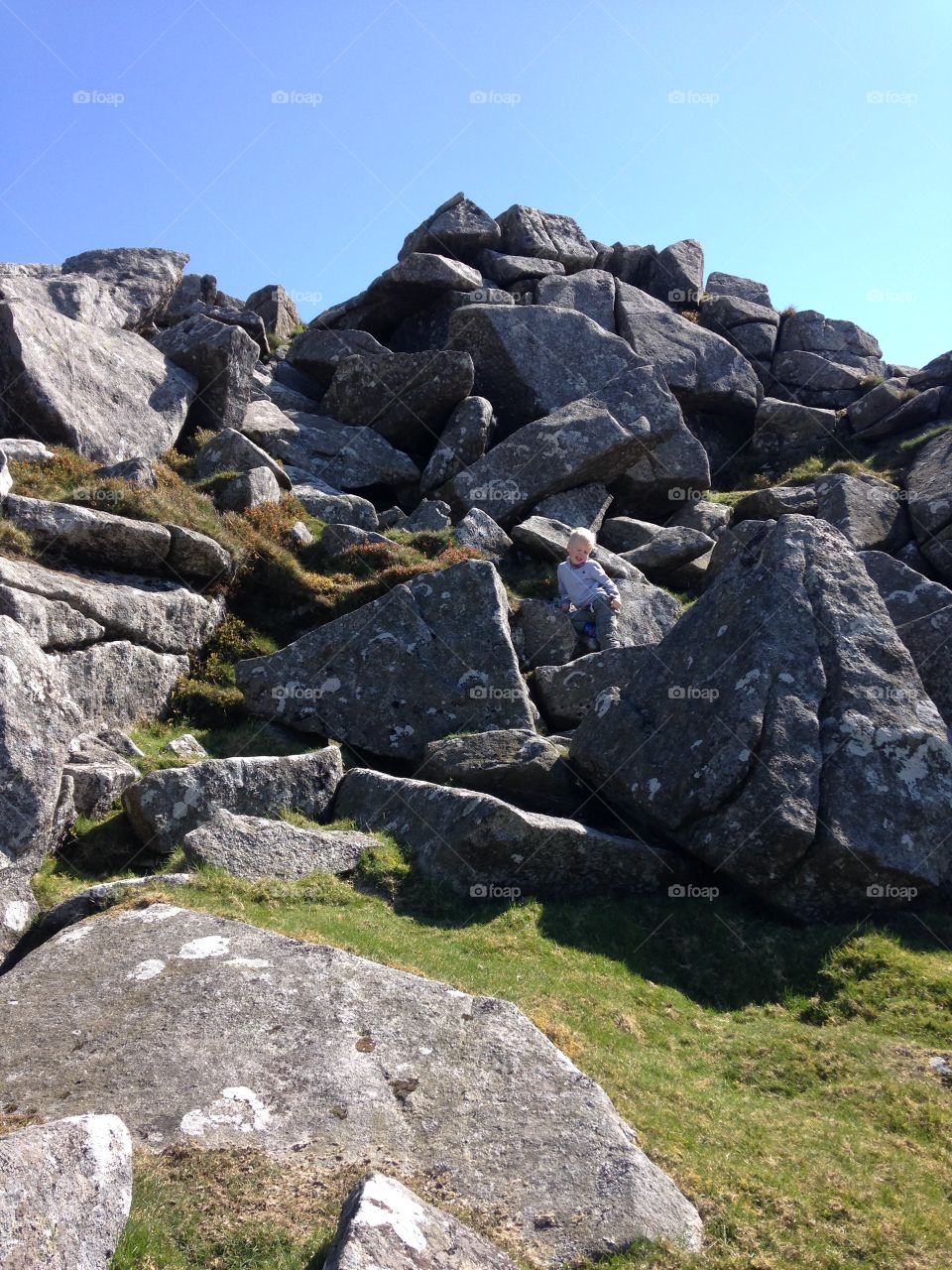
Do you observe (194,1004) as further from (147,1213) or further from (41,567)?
(41,567)

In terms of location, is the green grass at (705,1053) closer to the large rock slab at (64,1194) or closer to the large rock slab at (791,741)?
the large rock slab at (64,1194)

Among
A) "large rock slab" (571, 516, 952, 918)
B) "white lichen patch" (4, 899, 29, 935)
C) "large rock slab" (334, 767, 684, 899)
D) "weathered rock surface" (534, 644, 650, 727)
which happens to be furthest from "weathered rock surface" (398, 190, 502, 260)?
"white lichen patch" (4, 899, 29, 935)

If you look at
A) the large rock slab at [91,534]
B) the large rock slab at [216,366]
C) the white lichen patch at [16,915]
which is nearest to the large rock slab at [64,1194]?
the white lichen patch at [16,915]

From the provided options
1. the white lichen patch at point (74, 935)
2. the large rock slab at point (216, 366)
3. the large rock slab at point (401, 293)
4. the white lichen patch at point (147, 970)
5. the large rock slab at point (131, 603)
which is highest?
the large rock slab at point (401, 293)

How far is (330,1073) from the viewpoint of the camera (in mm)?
8297

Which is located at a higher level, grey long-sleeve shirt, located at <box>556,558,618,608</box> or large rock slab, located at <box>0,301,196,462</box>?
large rock slab, located at <box>0,301,196,462</box>

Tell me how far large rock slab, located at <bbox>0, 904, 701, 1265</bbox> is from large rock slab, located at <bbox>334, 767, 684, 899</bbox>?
3808 mm

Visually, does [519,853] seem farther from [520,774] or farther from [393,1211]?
[393,1211]

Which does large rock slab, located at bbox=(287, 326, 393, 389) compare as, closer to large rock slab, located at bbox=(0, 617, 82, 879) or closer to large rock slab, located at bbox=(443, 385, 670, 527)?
large rock slab, located at bbox=(443, 385, 670, 527)

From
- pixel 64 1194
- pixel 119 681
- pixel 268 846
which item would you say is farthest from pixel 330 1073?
pixel 119 681

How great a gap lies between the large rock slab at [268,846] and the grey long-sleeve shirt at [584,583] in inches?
373

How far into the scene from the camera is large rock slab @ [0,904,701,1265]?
732 cm

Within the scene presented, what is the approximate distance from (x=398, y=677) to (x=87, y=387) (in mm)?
13404

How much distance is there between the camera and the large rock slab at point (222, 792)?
14.2 m
